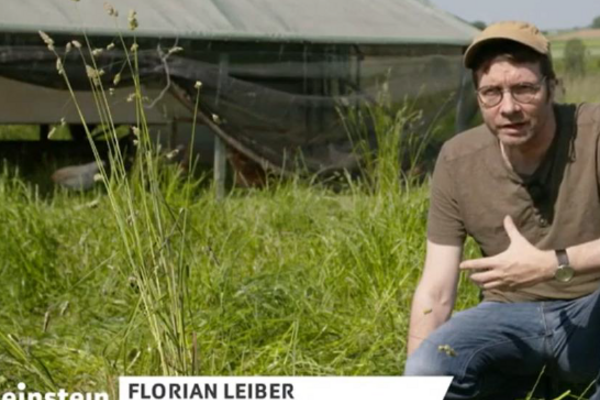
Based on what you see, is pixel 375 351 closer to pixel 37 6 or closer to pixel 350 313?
pixel 350 313

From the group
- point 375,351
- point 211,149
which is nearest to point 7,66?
point 211,149

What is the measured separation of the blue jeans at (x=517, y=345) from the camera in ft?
10.9

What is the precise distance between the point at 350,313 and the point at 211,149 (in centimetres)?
441

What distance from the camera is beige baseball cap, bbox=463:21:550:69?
3.26 meters

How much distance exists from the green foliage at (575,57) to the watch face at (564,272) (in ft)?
37.2

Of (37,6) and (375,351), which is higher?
(37,6)

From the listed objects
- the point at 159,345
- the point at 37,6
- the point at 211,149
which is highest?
the point at 37,6

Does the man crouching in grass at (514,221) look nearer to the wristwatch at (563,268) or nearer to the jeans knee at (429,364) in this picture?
the jeans knee at (429,364)

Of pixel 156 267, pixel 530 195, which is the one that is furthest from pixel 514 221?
pixel 156 267

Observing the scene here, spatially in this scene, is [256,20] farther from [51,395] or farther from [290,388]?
[290,388]

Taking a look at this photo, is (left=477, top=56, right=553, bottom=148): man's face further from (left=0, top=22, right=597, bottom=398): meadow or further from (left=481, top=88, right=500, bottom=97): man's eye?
(left=0, top=22, right=597, bottom=398): meadow

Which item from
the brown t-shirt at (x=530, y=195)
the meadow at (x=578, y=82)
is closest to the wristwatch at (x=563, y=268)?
the brown t-shirt at (x=530, y=195)

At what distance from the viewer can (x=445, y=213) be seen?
3.56 m

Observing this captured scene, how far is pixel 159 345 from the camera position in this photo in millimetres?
3105
